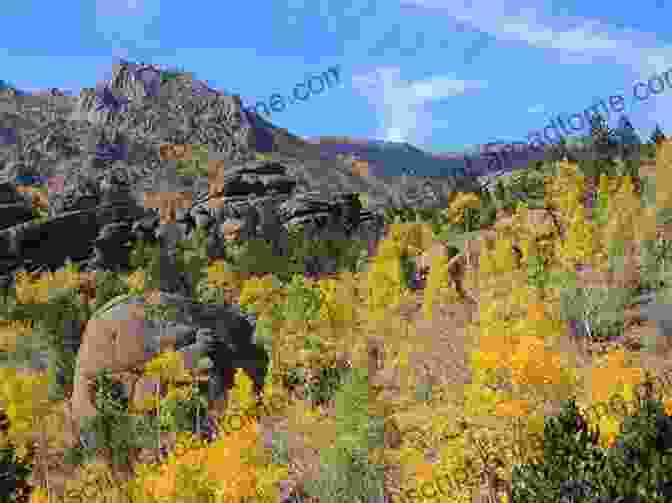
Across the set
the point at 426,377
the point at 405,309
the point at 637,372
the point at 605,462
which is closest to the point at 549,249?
the point at 405,309

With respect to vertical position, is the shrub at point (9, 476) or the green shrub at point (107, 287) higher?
the green shrub at point (107, 287)

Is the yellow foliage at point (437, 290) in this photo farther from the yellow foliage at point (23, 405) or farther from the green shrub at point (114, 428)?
the yellow foliage at point (23, 405)

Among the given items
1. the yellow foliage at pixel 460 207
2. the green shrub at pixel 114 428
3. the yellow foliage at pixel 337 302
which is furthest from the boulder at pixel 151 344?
the yellow foliage at pixel 460 207

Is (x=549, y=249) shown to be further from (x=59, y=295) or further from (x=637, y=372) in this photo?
(x=59, y=295)

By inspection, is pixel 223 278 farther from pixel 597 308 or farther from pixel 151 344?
pixel 597 308

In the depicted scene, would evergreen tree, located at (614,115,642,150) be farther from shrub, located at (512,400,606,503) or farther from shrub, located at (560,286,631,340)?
shrub, located at (512,400,606,503)

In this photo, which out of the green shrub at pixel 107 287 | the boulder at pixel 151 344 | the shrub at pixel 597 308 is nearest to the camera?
the boulder at pixel 151 344

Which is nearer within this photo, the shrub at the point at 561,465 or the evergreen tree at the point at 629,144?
the shrub at the point at 561,465

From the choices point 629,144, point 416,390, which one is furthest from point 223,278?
point 629,144

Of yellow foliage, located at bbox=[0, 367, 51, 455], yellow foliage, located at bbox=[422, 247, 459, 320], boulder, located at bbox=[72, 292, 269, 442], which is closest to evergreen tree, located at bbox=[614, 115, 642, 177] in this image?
yellow foliage, located at bbox=[422, 247, 459, 320]

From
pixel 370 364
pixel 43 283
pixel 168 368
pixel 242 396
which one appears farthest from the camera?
pixel 43 283

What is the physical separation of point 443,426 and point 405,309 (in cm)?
3310

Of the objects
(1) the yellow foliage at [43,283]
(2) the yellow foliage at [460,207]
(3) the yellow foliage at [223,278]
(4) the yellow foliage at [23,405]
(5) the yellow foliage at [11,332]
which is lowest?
(4) the yellow foliage at [23,405]

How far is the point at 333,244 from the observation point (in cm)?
10125
